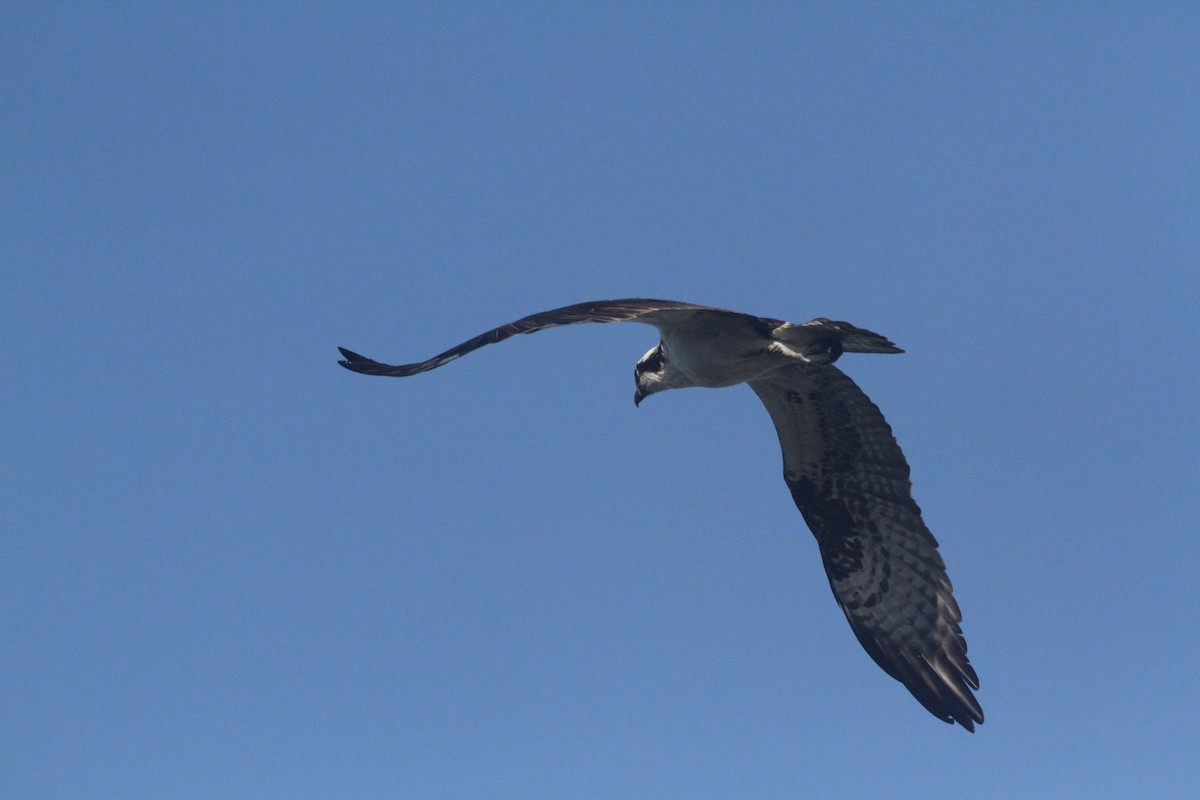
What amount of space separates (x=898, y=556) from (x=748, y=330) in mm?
3214

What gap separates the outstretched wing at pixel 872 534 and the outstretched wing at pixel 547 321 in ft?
8.48

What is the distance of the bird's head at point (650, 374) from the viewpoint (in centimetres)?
1220

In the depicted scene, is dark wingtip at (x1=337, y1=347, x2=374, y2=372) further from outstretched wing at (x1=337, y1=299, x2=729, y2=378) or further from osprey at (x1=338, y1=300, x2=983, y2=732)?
osprey at (x1=338, y1=300, x2=983, y2=732)

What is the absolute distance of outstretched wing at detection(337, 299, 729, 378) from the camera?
8586 millimetres

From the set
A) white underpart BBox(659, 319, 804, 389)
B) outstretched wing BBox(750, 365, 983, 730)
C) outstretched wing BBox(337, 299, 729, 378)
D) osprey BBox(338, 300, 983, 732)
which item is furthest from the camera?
outstretched wing BBox(750, 365, 983, 730)

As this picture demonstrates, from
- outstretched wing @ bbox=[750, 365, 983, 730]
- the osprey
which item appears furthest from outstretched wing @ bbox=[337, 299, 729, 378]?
outstretched wing @ bbox=[750, 365, 983, 730]

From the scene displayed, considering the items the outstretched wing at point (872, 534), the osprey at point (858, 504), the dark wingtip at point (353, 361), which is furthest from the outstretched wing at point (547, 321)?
the outstretched wing at point (872, 534)

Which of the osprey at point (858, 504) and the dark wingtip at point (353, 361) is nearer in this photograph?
the dark wingtip at point (353, 361)

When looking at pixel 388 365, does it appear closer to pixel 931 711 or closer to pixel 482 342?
pixel 482 342

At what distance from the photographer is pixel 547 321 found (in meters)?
8.71

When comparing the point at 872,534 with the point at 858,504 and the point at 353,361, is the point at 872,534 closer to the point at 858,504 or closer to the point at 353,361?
the point at 858,504

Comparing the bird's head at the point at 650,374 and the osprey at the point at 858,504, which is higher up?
the bird's head at the point at 650,374

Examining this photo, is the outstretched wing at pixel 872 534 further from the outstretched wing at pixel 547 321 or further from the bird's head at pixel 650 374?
the outstretched wing at pixel 547 321

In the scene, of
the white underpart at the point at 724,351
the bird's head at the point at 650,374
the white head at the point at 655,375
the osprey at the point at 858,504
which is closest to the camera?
the white underpart at the point at 724,351
